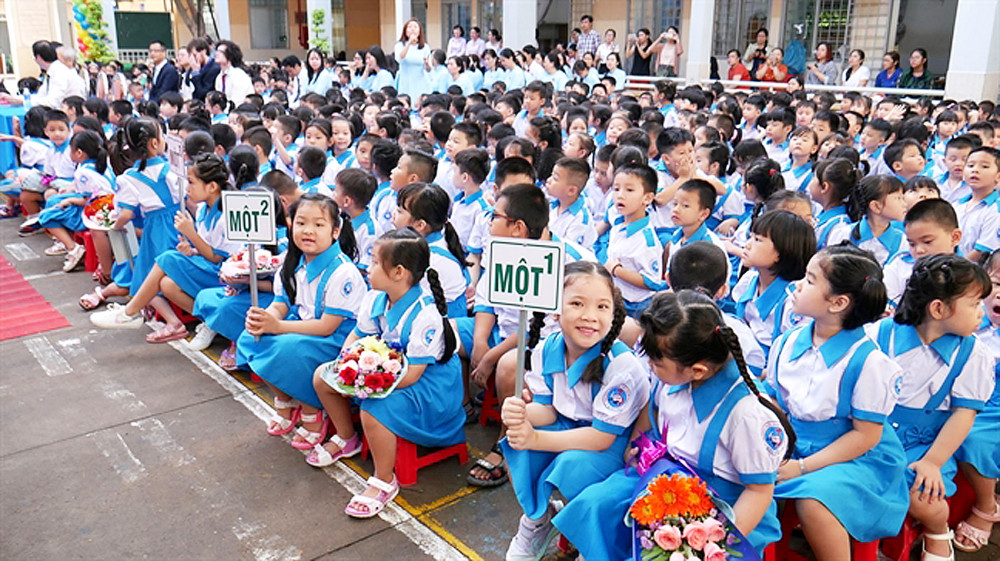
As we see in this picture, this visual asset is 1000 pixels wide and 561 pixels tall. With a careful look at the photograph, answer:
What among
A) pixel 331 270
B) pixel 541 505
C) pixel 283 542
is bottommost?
pixel 283 542

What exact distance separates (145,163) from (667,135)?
3.68 m

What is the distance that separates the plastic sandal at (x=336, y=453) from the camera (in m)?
3.69

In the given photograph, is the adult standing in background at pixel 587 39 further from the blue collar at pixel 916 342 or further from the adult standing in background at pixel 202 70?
the blue collar at pixel 916 342

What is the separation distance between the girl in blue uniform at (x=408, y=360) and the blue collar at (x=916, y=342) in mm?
1745

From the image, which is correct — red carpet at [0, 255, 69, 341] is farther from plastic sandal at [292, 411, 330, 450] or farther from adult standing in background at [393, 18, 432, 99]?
adult standing in background at [393, 18, 432, 99]

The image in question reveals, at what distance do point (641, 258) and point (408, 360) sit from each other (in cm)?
137

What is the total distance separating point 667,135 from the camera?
18.1 feet

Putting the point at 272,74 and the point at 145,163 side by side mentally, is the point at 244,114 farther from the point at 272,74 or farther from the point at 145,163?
the point at 272,74

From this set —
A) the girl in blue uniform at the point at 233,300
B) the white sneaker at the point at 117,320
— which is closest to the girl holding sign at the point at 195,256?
the white sneaker at the point at 117,320

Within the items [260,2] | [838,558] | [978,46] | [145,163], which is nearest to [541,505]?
[838,558]

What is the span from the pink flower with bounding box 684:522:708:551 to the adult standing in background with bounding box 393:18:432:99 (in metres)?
9.91

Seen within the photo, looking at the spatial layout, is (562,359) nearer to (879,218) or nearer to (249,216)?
→ (249,216)

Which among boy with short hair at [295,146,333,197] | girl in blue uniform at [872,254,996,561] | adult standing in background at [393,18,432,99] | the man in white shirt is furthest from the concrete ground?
adult standing in background at [393,18,432,99]

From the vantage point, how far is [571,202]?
472 centimetres
